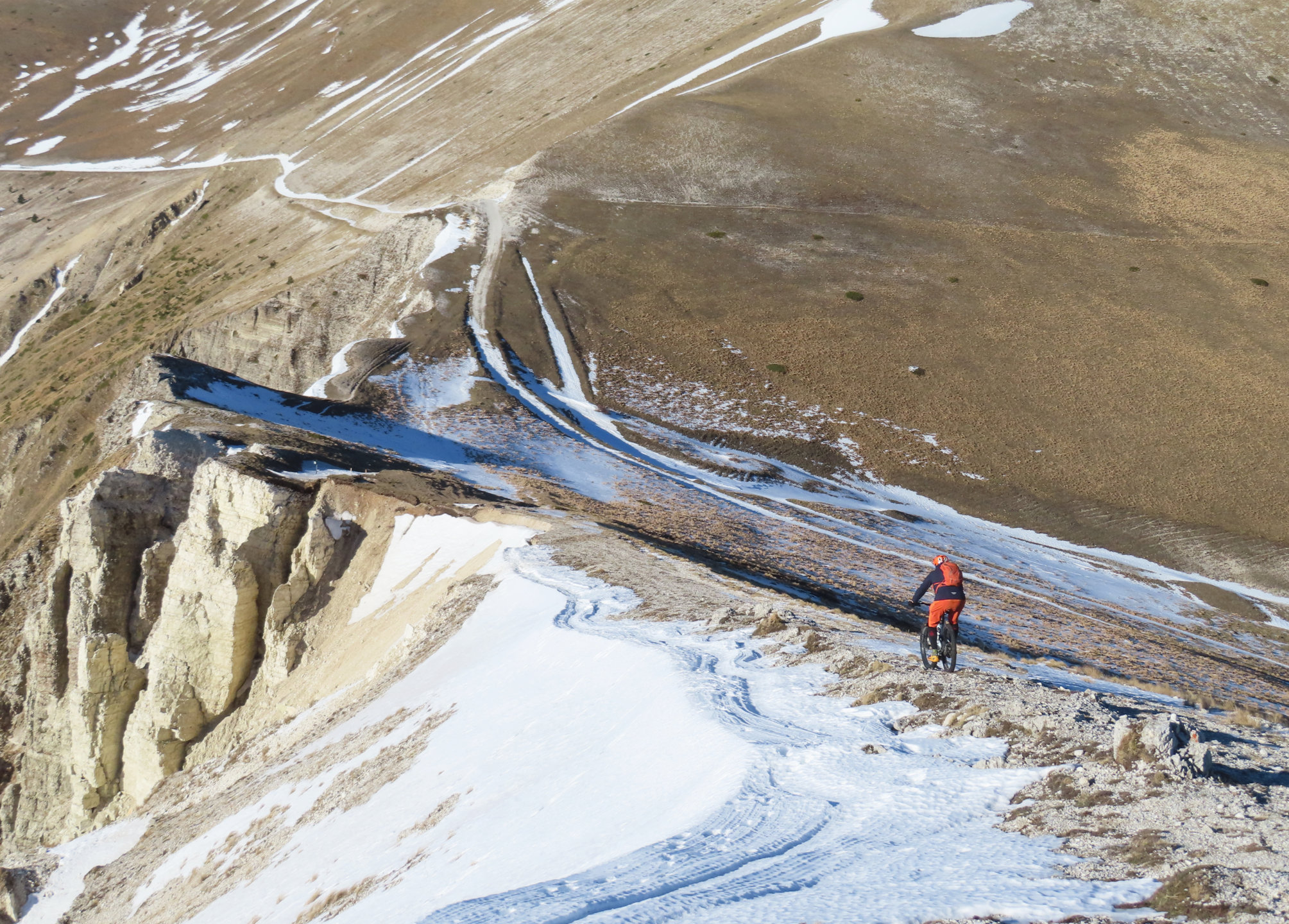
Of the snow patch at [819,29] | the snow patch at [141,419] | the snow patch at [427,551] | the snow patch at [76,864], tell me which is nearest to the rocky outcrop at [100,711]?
the snow patch at [76,864]

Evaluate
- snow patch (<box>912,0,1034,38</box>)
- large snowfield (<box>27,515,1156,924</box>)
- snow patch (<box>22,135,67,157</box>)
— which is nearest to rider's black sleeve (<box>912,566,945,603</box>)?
large snowfield (<box>27,515,1156,924</box>)

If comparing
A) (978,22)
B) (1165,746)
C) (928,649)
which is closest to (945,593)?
(928,649)

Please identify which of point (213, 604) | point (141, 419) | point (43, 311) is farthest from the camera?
point (43, 311)

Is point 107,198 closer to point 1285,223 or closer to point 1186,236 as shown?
point 1186,236

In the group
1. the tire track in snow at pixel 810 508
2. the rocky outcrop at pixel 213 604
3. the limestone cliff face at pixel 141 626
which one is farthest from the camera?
the tire track in snow at pixel 810 508

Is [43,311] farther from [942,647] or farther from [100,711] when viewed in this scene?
[942,647]

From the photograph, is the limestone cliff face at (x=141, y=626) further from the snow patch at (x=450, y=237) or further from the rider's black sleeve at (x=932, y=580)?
the snow patch at (x=450, y=237)
